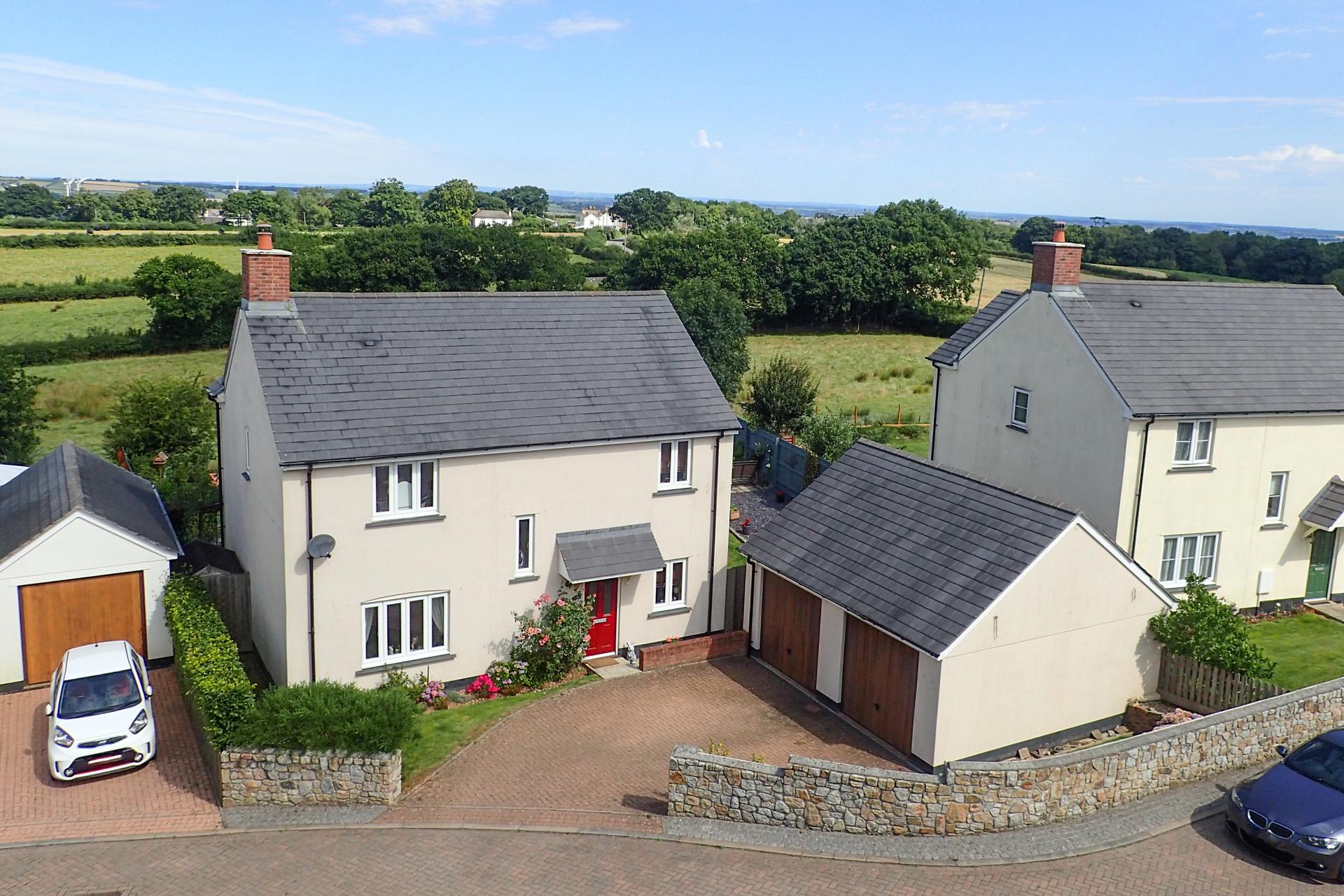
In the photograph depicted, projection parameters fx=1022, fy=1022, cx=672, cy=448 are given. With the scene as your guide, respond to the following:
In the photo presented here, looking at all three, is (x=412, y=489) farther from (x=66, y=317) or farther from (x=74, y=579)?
(x=66, y=317)

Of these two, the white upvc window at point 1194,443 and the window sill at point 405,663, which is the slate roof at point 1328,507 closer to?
the white upvc window at point 1194,443

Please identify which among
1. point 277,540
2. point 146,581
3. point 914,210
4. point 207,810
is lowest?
point 207,810

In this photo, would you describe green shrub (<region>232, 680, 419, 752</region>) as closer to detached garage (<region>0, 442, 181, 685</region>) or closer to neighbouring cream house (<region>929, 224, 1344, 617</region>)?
detached garage (<region>0, 442, 181, 685</region>)

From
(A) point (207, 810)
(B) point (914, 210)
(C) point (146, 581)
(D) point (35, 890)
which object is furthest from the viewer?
(B) point (914, 210)

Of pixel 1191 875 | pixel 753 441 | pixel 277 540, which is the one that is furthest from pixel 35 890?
pixel 753 441

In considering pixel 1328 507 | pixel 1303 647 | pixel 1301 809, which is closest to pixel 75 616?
pixel 1301 809

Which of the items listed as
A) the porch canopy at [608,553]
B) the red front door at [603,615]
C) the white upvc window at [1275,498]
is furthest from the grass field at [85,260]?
the white upvc window at [1275,498]

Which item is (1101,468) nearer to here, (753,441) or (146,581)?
(753,441)
